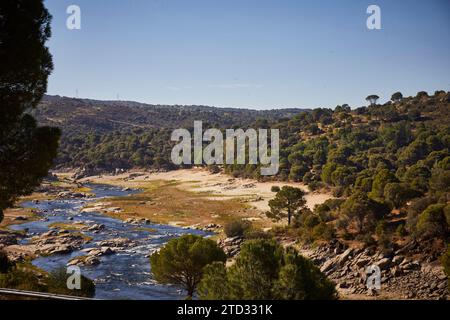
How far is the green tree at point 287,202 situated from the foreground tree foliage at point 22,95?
145ft

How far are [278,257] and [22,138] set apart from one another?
42.4 feet

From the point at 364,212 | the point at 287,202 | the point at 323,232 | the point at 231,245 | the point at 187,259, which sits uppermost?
the point at 364,212

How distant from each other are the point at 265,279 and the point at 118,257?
33222mm

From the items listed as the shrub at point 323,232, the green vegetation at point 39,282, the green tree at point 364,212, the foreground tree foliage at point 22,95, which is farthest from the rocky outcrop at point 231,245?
the foreground tree foliage at point 22,95

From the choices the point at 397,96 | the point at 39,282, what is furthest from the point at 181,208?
the point at 397,96

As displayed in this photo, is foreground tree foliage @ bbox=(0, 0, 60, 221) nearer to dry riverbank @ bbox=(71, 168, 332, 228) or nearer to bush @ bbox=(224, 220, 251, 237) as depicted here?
bush @ bbox=(224, 220, 251, 237)

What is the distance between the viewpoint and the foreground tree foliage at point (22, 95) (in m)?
14.3

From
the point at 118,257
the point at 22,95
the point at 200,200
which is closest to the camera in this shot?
the point at 22,95


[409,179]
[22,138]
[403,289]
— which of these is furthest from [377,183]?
[22,138]

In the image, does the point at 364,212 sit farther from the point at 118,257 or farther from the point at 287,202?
the point at 118,257

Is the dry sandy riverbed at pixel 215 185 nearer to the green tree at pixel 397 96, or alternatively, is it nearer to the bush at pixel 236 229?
the bush at pixel 236 229

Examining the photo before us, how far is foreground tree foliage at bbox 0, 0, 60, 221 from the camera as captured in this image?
14.3 m

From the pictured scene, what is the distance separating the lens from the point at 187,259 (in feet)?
103

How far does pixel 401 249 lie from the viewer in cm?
→ 3919
